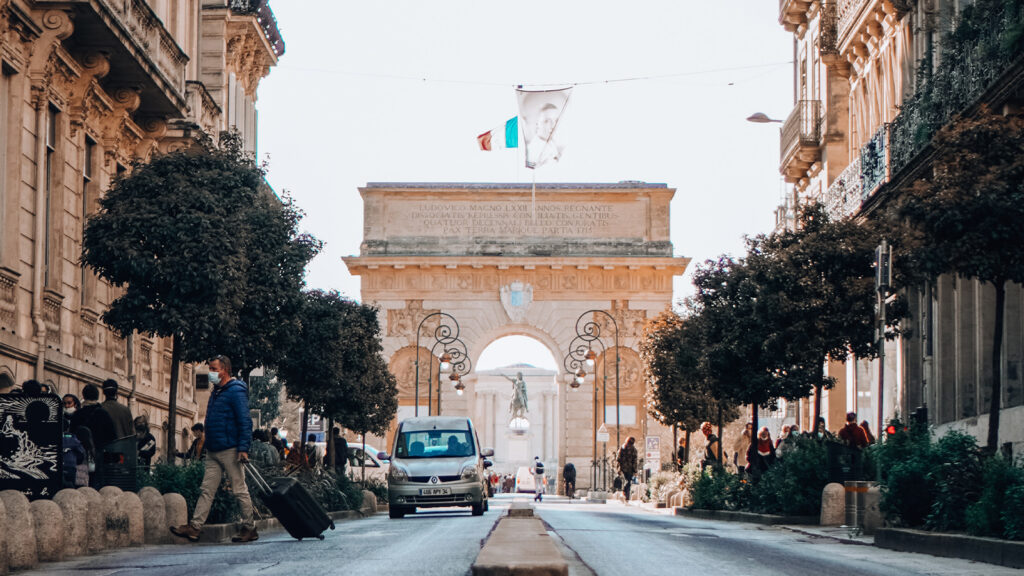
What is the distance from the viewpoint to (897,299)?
28406 mm

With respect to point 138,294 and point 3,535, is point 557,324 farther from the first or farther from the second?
point 3,535

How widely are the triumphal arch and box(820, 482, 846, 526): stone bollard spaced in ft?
146

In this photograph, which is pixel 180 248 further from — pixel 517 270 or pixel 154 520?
pixel 517 270

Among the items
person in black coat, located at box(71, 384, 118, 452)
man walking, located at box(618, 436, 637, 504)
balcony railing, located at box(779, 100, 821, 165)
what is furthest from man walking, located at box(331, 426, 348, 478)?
person in black coat, located at box(71, 384, 118, 452)

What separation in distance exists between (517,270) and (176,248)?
46852 mm

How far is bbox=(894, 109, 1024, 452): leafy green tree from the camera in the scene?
1884 cm

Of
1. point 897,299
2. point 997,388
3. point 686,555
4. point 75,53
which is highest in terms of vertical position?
point 75,53

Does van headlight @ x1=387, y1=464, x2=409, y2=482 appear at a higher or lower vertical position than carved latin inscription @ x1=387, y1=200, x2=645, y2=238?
lower

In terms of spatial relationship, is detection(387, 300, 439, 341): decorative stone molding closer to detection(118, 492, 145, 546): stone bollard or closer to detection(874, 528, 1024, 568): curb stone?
detection(874, 528, 1024, 568): curb stone

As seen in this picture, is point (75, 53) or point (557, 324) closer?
point (75, 53)

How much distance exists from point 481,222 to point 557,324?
5199 mm

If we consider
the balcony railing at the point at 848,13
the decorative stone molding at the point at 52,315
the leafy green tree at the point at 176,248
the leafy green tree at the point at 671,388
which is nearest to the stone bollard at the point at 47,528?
the leafy green tree at the point at 176,248

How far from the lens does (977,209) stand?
18.9 metres

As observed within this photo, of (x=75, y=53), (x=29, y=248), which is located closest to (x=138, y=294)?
(x=29, y=248)
